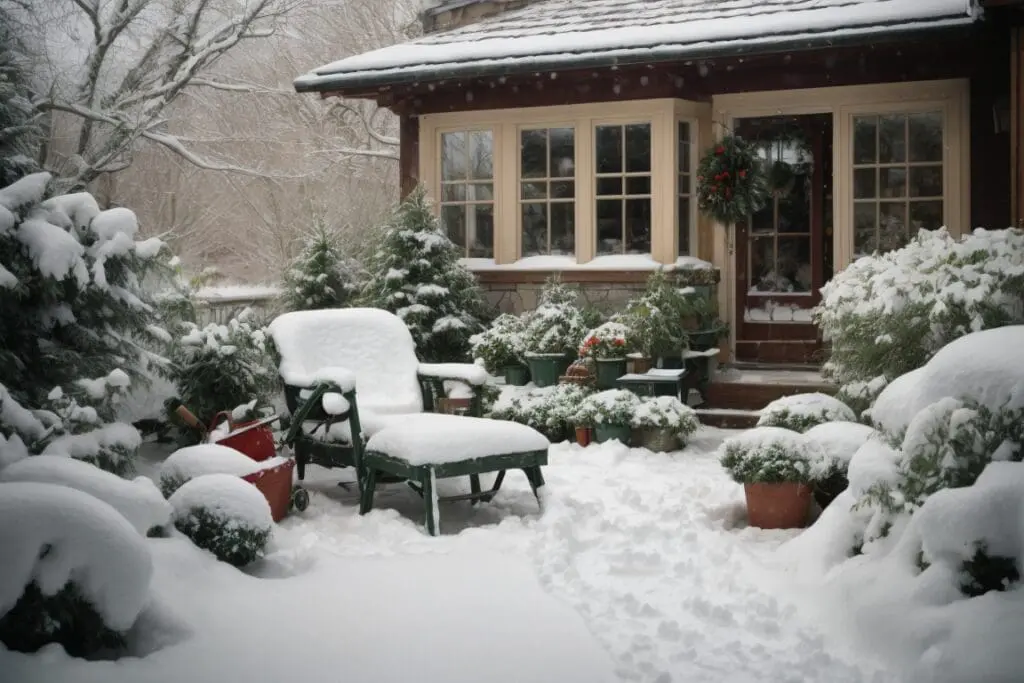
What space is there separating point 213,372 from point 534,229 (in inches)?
158

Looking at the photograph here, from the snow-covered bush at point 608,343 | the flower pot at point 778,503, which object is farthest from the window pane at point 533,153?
the flower pot at point 778,503

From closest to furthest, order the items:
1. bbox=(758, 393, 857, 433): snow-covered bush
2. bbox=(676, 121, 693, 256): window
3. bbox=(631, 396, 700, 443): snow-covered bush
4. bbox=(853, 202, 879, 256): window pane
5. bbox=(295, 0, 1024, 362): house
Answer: bbox=(758, 393, 857, 433): snow-covered bush, bbox=(631, 396, 700, 443): snow-covered bush, bbox=(295, 0, 1024, 362): house, bbox=(853, 202, 879, 256): window pane, bbox=(676, 121, 693, 256): window

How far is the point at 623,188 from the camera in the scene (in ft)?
32.8

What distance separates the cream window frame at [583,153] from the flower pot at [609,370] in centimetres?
145

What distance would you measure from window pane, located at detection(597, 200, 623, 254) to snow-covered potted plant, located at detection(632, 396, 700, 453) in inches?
102

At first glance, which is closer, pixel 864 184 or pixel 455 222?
pixel 864 184

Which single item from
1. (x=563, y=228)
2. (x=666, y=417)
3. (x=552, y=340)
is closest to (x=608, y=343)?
(x=552, y=340)

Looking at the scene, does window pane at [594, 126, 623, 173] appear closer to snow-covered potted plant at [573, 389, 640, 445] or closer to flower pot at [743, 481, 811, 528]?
snow-covered potted plant at [573, 389, 640, 445]

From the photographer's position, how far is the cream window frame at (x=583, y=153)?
9.73m

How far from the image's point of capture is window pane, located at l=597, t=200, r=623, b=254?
10045mm

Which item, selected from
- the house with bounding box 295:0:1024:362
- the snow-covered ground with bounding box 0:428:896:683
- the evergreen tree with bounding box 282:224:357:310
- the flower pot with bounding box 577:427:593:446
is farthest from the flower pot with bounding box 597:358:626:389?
the evergreen tree with bounding box 282:224:357:310

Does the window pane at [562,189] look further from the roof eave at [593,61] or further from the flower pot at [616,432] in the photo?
the flower pot at [616,432]

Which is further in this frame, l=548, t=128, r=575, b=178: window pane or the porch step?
l=548, t=128, r=575, b=178: window pane

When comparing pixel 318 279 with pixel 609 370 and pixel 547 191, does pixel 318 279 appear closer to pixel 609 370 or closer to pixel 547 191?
pixel 547 191
